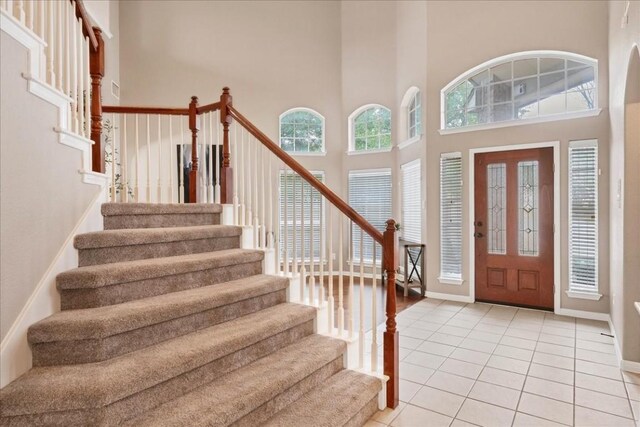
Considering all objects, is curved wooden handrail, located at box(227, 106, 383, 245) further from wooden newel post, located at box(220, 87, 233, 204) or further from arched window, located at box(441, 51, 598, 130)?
arched window, located at box(441, 51, 598, 130)

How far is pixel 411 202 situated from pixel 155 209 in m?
4.37

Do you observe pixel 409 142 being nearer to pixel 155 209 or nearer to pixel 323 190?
pixel 323 190

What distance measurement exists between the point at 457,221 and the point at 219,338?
4105 millimetres

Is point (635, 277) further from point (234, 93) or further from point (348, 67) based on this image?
point (234, 93)

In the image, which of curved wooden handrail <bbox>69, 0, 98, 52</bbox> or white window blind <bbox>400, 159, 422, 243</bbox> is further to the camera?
white window blind <bbox>400, 159, 422, 243</bbox>

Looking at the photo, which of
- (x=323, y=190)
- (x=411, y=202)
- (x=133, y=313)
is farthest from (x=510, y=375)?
(x=411, y=202)

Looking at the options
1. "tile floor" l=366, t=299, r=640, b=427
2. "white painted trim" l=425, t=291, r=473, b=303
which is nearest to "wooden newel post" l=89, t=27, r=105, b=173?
"tile floor" l=366, t=299, r=640, b=427

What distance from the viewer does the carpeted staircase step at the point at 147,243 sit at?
2.07 meters

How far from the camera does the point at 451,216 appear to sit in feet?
16.8

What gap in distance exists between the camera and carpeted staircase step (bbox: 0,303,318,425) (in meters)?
1.33

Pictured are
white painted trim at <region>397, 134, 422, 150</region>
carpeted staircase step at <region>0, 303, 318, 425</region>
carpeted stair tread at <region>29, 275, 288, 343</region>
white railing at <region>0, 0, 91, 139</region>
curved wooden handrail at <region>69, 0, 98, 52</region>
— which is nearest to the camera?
carpeted staircase step at <region>0, 303, 318, 425</region>

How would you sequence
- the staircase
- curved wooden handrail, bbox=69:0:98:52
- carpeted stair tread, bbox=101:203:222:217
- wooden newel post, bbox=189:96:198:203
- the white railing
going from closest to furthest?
the staircase, the white railing, curved wooden handrail, bbox=69:0:98:52, carpeted stair tread, bbox=101:203:222:217, wooden newel post, bbox=189:96:198:203

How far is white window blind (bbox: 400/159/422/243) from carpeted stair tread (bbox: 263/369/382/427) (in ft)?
12.1

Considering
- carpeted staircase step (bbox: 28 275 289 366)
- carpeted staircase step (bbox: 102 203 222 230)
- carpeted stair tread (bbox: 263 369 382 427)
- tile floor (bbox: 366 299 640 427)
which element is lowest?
tile floor (bbox: 366 299 640 427)
